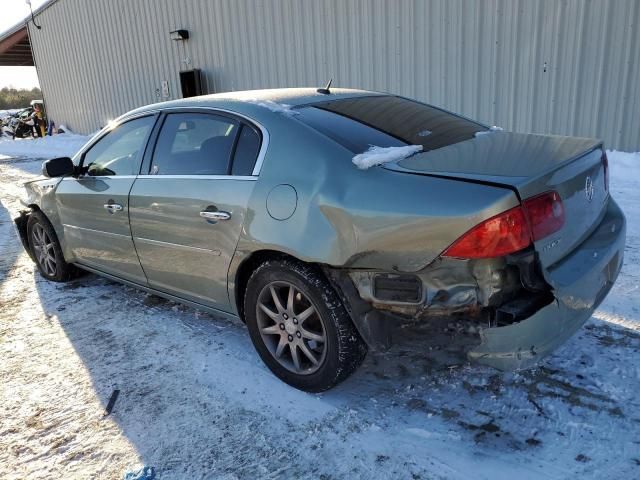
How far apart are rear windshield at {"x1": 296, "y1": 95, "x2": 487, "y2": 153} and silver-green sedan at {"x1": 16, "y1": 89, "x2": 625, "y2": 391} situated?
0.01 m

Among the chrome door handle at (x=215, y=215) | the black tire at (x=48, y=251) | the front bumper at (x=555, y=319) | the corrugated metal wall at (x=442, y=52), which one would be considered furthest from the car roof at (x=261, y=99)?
the corrugated metal wall at (x=442, y=52)

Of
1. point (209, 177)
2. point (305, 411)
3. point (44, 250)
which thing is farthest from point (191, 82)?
point (305, 411)

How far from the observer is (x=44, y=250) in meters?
4.72

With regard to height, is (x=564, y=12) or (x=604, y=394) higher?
(x=564, y=12)

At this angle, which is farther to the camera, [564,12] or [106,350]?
[564,12]

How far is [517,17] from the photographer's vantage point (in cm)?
714

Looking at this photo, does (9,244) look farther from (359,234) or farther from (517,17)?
(517,17)

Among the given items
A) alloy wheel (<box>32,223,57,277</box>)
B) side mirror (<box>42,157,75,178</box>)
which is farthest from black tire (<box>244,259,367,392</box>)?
alloy wheel (<box>32,223,57,277</box>)

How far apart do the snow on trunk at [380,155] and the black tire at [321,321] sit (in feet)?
1.88

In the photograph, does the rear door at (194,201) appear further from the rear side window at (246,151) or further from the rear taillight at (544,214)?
the rear taillight at (544,214)

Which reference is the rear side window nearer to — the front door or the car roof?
the car roof

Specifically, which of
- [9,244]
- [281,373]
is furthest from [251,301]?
[9,244]

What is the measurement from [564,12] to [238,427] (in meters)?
6.76

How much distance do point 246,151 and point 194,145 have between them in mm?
521
